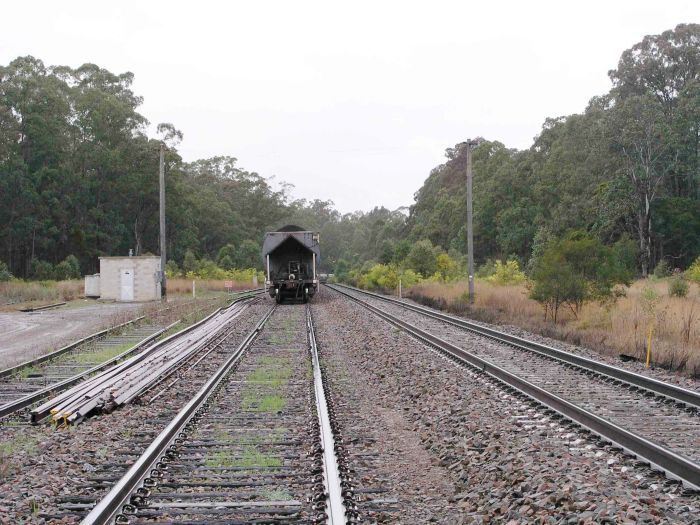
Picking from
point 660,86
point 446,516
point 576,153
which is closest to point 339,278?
point 576,153

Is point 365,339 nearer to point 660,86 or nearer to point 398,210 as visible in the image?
point 660,86

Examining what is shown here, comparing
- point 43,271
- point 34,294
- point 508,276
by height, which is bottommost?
point 34,294

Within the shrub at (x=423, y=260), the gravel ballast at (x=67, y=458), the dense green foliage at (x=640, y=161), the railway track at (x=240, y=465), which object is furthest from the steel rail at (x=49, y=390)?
the dense green foliage at (x=640, y=161)

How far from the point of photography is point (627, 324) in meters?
18.3

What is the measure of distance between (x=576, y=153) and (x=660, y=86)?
882 cm

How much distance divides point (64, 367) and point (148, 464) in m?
8.11

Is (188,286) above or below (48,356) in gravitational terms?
above

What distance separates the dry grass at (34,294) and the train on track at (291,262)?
35.2 feet

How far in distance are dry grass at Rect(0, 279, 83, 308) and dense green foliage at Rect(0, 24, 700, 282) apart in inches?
597

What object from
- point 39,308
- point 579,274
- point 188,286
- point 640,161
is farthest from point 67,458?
point 640,161

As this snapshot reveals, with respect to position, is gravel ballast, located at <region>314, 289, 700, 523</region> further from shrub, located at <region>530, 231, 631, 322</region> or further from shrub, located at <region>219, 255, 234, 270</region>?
shrub, located at <region>219, 255, 234, 270</region>

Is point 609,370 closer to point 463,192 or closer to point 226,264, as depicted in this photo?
point 226,264

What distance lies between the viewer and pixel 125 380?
37.2 ft

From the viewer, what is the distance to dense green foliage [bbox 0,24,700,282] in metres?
53.0
